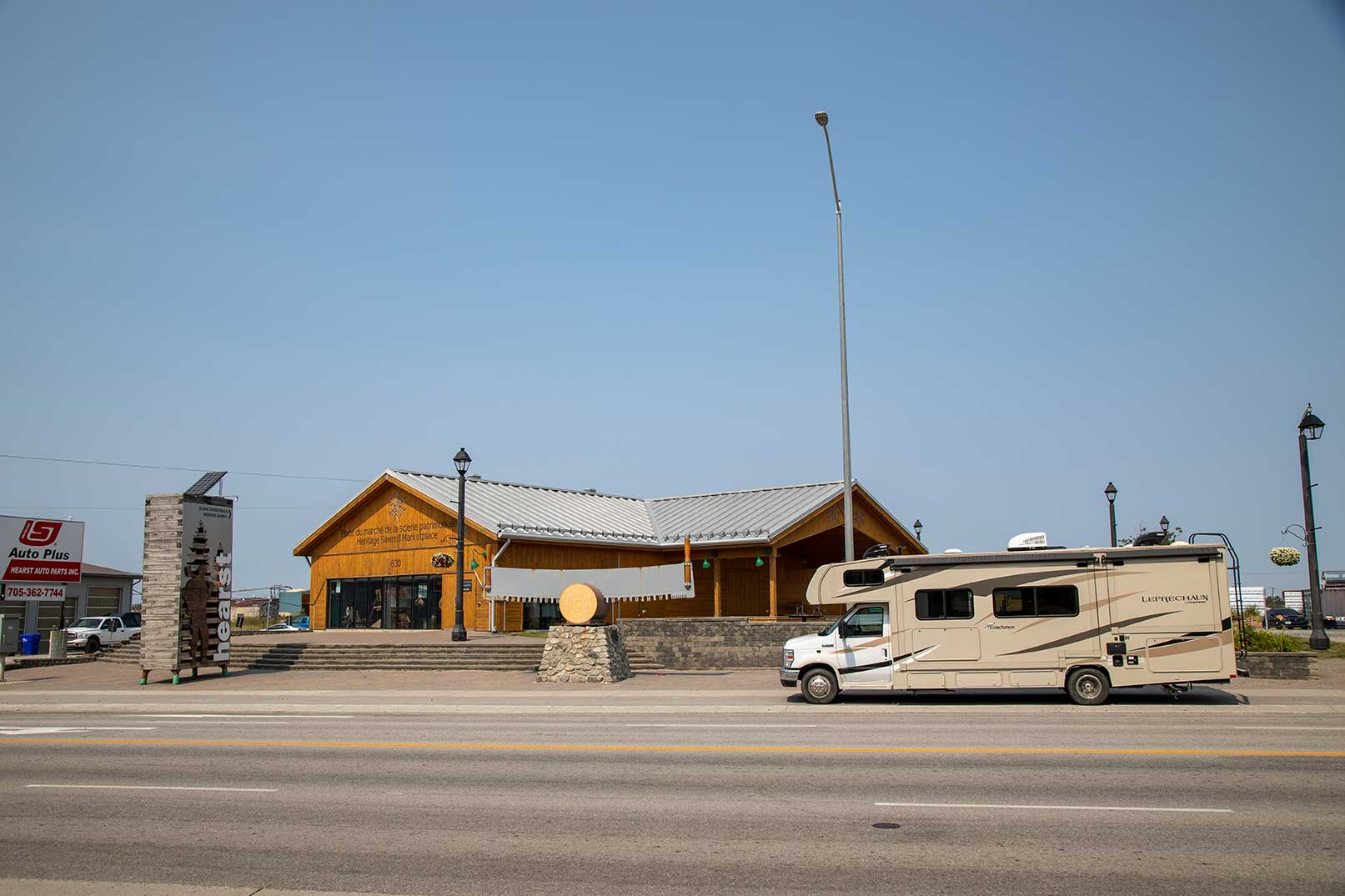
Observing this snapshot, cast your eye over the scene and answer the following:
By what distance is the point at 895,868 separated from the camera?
23.9 ft

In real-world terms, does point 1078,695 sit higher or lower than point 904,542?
lower

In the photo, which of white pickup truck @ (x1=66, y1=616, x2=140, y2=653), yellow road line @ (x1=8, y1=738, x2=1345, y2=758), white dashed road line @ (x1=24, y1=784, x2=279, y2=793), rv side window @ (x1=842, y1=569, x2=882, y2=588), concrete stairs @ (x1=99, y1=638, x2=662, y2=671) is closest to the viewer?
white dashed road line @ (x1=24, y1=784, x2=279, y2=793)

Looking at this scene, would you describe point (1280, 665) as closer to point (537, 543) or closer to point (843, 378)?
point (843, 378)

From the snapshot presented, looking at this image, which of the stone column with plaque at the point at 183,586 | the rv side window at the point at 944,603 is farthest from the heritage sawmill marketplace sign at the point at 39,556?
the rv side window at the point at 944,603

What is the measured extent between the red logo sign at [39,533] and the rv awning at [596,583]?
16193mm

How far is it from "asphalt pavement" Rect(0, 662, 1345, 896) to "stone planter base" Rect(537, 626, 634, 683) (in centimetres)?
766

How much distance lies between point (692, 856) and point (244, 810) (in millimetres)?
4783

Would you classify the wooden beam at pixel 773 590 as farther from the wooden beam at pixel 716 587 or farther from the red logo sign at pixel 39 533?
the red logo sign at pixel 39 533

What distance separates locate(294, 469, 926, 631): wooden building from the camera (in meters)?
39.4

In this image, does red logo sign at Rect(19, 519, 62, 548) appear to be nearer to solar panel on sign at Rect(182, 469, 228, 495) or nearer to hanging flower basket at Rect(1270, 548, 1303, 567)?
solar panel on sign at Rect(182, 469, 228, 495)

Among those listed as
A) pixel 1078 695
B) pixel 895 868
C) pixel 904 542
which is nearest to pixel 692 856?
pixel 895 868

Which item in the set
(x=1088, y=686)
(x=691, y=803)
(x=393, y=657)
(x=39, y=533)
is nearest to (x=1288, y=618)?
(x=1088, y=686)

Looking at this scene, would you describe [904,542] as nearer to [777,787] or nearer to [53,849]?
[777,787]

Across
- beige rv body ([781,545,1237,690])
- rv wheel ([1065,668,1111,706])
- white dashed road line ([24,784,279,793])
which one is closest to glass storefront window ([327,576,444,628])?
beige rv body ([781,545,1237,690])
